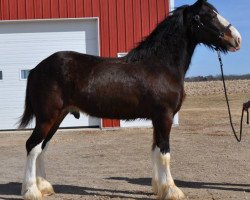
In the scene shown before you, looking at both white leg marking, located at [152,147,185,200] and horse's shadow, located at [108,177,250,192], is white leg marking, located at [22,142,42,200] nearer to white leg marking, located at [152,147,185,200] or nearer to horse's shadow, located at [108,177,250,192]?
white leg marking, located at [152,147,185,200]

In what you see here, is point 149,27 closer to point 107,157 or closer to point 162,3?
point 162,3

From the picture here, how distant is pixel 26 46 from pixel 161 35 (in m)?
8.60

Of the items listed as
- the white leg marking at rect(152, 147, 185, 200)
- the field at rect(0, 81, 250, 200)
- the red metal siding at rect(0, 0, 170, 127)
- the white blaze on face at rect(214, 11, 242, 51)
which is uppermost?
the red metal siding at rect(0, 0, 170, 127)

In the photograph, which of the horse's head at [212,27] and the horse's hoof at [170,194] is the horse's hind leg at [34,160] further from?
the horse's head at [212,27]

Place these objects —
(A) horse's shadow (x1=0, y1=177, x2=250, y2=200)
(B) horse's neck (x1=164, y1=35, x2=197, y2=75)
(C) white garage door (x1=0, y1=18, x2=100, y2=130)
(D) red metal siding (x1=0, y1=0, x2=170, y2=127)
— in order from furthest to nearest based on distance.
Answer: (C) white garage door (x1=0, y1=18, x2=100, y2=130) < (D) red metal siding (x1=0, y1=0, x2=170, y2=127) < (A) horse's shadow (x1=0, y1=177, x2=250, y2=200) < (B) horse's neck (x1=164, y1=35, x2=197, y2=75)

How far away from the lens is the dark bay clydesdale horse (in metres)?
6.07

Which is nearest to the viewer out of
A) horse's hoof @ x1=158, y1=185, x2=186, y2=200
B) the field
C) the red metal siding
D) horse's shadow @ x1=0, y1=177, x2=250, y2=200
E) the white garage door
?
horse's hoof @ x1=158, y1=185, x2=186, y2=200

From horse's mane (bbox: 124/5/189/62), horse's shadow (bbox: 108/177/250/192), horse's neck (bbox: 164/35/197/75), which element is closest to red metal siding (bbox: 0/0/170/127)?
horse's shadow (bbox: 108/177/250/192)

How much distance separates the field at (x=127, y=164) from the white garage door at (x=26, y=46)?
2.62 feet

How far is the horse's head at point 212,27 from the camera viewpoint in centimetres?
615

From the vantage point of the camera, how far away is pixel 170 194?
5.92 meters

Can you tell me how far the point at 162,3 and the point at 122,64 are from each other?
8.08 m

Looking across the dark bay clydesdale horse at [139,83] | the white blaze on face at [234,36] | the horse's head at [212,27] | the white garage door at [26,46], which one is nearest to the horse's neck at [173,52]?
the dark bay clydesdale horse at [139,83]

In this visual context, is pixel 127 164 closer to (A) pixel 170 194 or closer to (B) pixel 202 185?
(B) pixel 202 185
